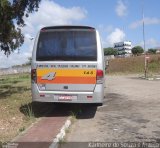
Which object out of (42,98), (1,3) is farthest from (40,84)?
(1,3)

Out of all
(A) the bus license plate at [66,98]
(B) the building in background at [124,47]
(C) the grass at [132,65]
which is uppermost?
(B) the building in background at [124,47]

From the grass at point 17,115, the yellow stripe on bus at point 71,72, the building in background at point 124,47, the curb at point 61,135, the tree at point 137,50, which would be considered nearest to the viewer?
the curb at point 61,135

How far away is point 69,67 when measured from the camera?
11.9m

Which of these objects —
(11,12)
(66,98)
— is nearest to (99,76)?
(66,98)

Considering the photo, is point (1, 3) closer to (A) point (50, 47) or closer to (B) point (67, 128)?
(A) point (50, 47)

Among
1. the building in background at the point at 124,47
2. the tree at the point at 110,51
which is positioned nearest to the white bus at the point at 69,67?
the tree at the point at 110,51

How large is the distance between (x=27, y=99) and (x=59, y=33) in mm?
4542

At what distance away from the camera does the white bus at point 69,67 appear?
11945 millimetres

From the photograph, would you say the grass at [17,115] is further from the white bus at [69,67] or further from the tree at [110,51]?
the tree at [110,51]

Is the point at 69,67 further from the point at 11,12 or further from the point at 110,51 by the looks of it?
the point at 110,51

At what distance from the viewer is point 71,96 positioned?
12102 millimetres

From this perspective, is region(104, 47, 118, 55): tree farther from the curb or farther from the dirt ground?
the curb

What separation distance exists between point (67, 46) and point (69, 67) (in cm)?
70

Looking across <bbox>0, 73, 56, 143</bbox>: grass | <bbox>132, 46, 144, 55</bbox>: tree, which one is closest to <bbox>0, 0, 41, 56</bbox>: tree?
<bbox>0, 73, 56, 143</bbox>: grass
